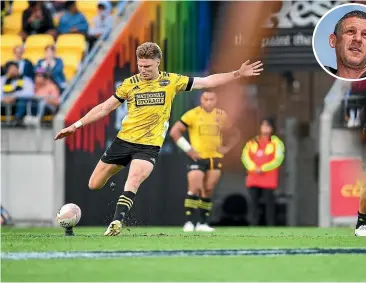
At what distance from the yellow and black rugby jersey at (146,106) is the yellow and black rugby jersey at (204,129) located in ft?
15.0

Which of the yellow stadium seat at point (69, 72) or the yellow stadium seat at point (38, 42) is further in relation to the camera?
the yellow stadium seat at point (38, 42)

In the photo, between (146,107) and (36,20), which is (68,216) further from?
(36,20)

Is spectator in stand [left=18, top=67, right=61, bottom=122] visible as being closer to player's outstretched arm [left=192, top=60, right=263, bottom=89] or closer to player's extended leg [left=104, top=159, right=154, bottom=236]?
player's outstretched arm [left=192, top=60, right=263, bottom=89]

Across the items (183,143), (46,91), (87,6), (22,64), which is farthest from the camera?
(87,6)

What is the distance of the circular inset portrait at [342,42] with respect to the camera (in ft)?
51.7

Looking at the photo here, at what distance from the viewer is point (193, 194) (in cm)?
1627

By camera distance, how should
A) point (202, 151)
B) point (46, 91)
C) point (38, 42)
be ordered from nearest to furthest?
point (202, 151) → point (46, 91) → point (38, 42)

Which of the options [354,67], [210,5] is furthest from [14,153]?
[354,67]

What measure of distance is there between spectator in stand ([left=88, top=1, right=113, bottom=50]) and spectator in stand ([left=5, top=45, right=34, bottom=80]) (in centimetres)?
129

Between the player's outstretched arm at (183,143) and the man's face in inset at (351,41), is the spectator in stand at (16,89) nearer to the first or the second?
the player's outstretched arm at (183,143)

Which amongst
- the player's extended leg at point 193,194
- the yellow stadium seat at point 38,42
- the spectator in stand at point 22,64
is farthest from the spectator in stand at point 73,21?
the player's extended leg at point 193,194

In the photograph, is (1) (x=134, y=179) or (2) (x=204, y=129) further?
(2) (x=204, y=129)

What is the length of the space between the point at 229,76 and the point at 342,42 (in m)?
4.48

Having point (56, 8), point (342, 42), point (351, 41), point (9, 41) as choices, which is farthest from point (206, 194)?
point (56, 8)
